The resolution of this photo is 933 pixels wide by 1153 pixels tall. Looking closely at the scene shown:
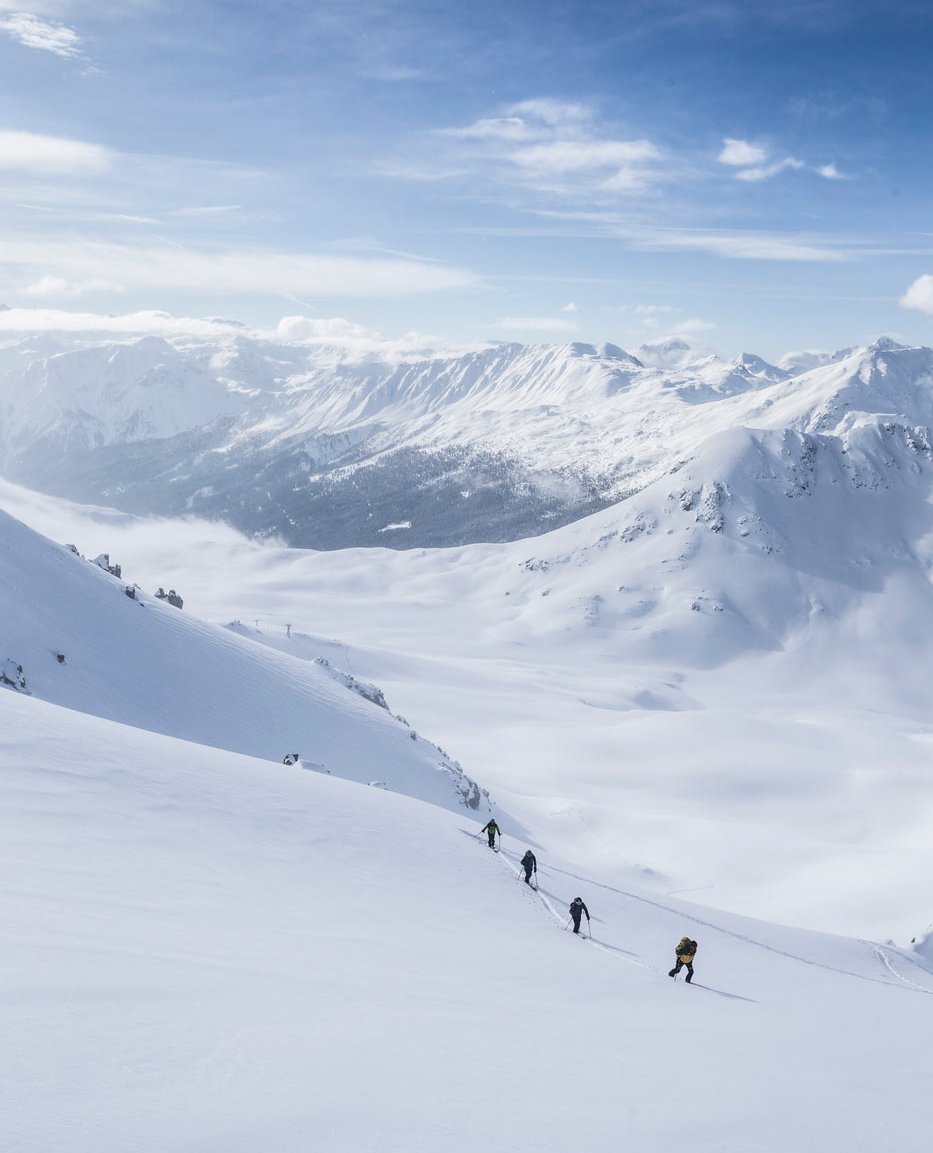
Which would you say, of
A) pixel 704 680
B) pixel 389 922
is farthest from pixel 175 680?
pixel 704 680

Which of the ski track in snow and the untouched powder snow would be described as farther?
the untouched powder snow

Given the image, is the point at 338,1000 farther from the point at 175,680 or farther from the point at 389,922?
→ the point at 175,680

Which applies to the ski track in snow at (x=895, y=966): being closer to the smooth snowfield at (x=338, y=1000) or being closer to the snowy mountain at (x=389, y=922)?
the snowy mountain at (x=389, y=922)

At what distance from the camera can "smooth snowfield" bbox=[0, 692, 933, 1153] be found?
7293 millimetres

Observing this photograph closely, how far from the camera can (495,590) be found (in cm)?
19100

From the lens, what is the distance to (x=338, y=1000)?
1116 centimetres

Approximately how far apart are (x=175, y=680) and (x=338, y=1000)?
3898cm

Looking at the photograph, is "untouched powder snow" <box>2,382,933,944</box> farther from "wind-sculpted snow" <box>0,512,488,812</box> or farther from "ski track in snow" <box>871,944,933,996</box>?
"ski track in snow" <box>871,944,933,996</box>

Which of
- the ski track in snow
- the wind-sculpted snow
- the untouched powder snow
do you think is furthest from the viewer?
the untouched powder snow

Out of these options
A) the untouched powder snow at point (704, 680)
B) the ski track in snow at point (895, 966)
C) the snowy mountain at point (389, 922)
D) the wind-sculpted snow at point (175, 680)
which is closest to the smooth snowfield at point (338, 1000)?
the snowy mountain at point (389, 922)

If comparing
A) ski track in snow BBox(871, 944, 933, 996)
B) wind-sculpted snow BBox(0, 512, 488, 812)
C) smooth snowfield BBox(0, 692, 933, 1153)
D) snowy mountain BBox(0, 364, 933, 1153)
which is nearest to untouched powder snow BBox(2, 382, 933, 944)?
snowy mountain BBox(0, 364, 933, 1153)

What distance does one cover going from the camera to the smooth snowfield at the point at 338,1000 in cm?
729

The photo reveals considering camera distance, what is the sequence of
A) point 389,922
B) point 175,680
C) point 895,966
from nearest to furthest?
point 389,922 < point 895,966 < point 175,680

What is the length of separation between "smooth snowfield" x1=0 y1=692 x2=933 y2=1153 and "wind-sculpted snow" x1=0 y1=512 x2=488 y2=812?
17.3 meters
